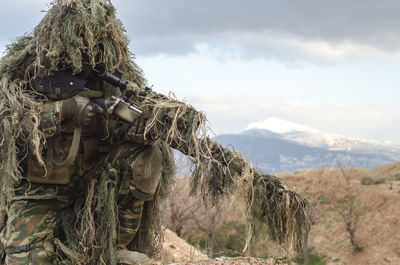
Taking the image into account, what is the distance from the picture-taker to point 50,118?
142 inches

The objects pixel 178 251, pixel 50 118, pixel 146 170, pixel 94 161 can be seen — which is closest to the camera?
pixel 50 118

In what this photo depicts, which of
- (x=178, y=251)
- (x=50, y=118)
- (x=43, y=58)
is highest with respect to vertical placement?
(x=43, y=58)

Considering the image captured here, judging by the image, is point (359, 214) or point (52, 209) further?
point (359, 214)

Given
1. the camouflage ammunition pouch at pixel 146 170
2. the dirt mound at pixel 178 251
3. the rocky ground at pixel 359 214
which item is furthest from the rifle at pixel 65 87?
the rocky ground at pixel 359 214

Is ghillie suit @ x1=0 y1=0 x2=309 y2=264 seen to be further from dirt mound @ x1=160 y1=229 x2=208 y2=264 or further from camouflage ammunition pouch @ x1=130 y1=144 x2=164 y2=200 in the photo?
dirt mound @ x1=160 y1=229 x2=208 y2=264

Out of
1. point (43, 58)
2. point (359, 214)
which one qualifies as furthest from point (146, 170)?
point (359, 214)

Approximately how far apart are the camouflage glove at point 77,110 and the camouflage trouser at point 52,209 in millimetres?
550

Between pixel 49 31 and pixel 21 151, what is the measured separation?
1000 mm

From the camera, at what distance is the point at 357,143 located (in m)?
197

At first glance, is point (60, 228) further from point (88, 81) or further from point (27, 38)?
point (27, 38)

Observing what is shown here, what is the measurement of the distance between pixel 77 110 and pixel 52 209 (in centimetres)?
95

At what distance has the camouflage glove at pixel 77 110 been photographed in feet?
11.9

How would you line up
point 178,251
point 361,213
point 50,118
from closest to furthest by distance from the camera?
point 50,118, point 178,251, point 361,213

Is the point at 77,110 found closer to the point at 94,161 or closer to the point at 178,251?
the point at 94,161
